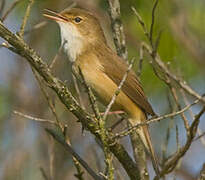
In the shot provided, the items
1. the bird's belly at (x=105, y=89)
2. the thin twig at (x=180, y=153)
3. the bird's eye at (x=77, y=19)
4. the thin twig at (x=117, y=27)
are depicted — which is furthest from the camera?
the bird's eye at (x=77, y=19)

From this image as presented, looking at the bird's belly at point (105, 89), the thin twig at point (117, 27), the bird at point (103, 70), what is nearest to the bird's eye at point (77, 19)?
the bird at point (103, 70)

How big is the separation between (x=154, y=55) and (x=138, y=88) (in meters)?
1.42

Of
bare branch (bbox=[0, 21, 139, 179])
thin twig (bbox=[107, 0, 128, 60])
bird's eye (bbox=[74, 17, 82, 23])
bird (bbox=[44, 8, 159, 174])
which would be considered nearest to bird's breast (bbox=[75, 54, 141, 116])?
bird (bbox=[44, 8, 159, 174])

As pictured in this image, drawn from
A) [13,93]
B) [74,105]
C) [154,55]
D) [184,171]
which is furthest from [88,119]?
[13,93]

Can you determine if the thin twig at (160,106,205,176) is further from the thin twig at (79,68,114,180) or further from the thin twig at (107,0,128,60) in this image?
the thin twig at (107,0,128,60)

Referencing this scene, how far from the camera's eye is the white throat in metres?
4.77

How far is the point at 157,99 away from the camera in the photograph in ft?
20.0

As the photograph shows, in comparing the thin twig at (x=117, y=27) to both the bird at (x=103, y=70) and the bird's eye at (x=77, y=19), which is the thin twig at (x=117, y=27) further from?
→ the bird's eye at (x=77, y=19)

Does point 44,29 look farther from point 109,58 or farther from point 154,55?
point 154,55

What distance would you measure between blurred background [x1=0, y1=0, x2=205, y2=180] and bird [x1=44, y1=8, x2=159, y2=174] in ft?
1.66

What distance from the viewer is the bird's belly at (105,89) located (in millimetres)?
4551

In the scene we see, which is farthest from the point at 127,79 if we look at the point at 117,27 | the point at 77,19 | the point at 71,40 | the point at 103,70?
the point at 77,19

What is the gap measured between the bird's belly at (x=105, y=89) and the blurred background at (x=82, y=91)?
2.03ft

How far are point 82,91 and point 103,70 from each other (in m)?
0.87
